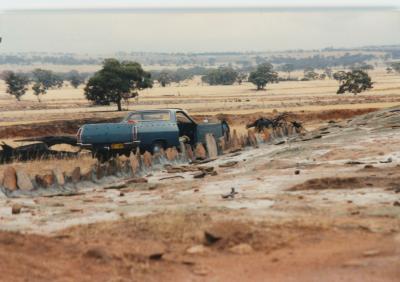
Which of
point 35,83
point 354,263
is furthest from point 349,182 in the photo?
point 35,83

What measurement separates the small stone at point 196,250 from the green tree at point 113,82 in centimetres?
5315

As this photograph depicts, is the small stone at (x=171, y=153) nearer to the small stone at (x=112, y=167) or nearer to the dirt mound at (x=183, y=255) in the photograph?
the small stone at (x=112, y=167)

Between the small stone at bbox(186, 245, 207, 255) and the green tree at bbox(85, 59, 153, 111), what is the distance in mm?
53146

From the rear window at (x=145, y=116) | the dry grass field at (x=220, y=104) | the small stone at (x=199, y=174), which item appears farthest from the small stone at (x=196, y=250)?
the dry grass field at (x=220, y=104)

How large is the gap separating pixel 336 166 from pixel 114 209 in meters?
5.84

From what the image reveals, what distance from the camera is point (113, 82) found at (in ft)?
198

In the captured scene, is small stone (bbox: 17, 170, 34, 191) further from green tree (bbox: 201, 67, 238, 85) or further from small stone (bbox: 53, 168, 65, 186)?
green tree (bbox: 201, 67, 238, 85)

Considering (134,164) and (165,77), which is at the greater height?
(134,164)

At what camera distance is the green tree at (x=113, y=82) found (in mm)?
60500

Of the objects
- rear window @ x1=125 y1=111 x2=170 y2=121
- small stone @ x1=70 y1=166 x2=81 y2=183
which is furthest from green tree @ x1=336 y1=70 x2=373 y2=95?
small stone @ x1=70 y1=166 x2=81 y2=183

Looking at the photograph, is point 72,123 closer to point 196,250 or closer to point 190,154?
point 190,154

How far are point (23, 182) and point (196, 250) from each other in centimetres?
626

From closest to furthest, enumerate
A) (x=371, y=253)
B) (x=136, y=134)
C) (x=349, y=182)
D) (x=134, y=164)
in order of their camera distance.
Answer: (x=371, y=253)
(x=349, y=182)
(x=134, y=164)
(x=136, y=134)

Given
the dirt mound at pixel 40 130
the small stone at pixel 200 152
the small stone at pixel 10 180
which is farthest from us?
the dirt mound at pixel 40 130
